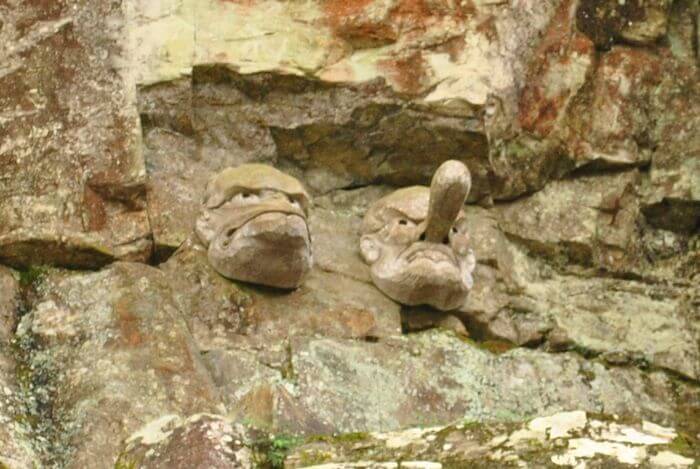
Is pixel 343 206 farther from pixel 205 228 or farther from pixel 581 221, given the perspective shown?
pixel 581 221

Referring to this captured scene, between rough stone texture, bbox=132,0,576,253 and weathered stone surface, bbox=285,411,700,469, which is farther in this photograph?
rough stone texture, bbox=132,0,576,253

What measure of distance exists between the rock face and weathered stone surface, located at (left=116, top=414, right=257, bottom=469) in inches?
13.8

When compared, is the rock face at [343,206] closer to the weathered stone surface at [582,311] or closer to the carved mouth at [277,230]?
the weathered stone surface at [582,311]

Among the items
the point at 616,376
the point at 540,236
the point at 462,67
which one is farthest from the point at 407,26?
the point at 616,376

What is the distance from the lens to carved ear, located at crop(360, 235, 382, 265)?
7.55m

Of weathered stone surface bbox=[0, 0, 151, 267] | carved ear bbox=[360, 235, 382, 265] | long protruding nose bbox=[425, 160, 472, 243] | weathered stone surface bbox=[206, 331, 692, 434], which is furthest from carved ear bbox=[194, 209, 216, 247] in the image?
long protruding nose bbox=[425, 160, 472, 243]

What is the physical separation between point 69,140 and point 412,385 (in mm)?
1367

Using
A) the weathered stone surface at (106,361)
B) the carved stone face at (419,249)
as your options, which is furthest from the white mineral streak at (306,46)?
the weathered stone surface at (106,361)

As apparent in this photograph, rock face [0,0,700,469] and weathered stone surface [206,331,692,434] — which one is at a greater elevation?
rock face [0,0,700,469]

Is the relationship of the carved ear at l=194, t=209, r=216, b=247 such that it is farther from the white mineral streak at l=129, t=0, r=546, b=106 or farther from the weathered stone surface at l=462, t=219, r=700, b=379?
the weathered stone surface at l=462, t=219, r=700, b=379

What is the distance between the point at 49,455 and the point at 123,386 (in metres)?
0.36

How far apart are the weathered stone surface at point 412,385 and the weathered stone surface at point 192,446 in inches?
28.5

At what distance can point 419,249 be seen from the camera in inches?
291

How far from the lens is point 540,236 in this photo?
26.1 ft
